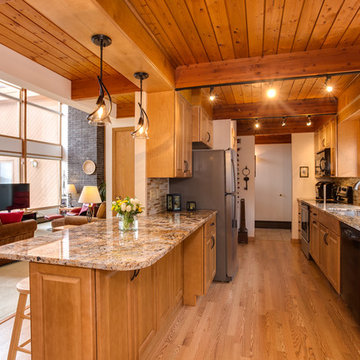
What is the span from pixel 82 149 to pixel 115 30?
7726mm

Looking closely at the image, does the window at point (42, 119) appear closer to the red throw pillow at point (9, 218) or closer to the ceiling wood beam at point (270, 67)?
the red throw pillow at point (9, 218)

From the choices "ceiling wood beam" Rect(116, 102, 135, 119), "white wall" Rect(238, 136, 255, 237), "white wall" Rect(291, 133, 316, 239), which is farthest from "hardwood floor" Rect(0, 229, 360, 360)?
"ceiling wood beam" Rect(116, 102, 135, 119)

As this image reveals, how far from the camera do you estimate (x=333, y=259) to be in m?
3.10

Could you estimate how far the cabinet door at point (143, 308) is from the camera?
5.63 feet

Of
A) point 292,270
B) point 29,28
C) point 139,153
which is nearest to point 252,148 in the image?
point 292,270

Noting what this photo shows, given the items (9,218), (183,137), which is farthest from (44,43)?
(9,218)

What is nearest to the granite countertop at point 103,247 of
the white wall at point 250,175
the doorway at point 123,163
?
the doorway at point 123,163

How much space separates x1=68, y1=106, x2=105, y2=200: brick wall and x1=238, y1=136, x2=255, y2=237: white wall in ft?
15.9

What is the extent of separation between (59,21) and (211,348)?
2.55 m

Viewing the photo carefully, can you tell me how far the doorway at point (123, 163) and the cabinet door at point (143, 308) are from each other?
2.76 metres

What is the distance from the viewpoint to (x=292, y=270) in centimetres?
399

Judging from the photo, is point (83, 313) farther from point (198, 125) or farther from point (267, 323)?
point (198, 125)

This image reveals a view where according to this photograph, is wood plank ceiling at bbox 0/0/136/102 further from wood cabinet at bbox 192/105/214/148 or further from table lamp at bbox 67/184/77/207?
table lamp at bbox 67/184/77/207

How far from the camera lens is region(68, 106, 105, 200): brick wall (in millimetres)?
8844
